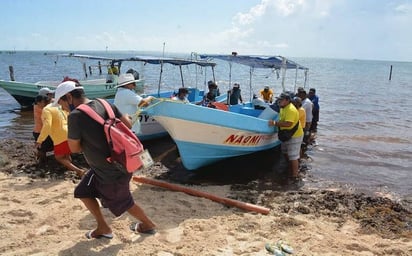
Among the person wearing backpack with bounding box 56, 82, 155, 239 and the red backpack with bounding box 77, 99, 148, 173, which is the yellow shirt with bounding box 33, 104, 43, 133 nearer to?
the person wearing backpack with bounding box 56, 82, 155, 239

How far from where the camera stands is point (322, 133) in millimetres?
13961

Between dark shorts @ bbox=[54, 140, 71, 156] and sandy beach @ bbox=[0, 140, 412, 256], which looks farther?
dark shorts @ bbox=[54, 140, 71, 156]

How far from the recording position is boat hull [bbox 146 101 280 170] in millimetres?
6727

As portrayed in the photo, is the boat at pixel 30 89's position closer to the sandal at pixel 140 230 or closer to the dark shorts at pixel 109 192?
the sandal at pixel 140 230

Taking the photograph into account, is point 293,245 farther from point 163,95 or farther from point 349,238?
point 163,95

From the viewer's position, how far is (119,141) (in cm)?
350

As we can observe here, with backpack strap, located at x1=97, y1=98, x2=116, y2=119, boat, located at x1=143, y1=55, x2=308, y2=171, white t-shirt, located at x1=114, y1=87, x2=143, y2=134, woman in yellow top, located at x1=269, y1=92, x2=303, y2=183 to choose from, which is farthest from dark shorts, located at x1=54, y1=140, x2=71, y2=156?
woman in yellow top, located at x1=269, y1=92, x2=303, y2=183

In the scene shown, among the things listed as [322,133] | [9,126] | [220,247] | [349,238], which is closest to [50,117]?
[220,247]

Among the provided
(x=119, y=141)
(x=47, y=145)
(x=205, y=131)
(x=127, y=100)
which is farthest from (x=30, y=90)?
(x=119, y=141)

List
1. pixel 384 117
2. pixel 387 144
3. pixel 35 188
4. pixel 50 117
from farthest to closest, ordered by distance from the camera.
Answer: pixel 384 117 → pixel 387 144 → pixel 50 117 → pixel 35 188

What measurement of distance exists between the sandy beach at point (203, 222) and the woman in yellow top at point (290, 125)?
109cm

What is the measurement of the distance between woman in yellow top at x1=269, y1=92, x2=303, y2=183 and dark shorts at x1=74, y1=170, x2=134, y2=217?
14.5 ft

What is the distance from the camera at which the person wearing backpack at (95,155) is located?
11.3 feet

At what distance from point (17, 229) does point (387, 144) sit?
11491 millimetres
